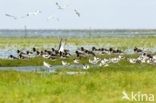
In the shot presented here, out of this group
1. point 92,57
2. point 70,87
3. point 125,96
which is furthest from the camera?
point 92,57

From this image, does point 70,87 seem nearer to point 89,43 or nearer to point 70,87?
point 70,87

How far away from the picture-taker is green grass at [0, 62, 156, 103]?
73.8 feet

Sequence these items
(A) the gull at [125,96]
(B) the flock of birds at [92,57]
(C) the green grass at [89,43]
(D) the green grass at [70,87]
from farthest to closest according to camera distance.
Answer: (C) the green grass at [89,43], (B) the flock of birds at [92,57], (D) the green grass at [70,87], (A) the gull at [125,96]

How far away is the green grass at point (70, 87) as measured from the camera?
2248 cm

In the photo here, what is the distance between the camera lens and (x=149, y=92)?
2373 cm

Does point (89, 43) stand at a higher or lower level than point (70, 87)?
lower

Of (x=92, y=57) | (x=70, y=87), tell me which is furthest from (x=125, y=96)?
(x=92, y=57)

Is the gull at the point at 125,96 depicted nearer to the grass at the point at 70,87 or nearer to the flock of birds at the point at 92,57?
the grass at the point at 70,87

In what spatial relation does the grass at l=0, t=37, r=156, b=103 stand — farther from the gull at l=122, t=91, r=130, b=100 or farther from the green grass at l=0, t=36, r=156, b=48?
the green grass at l=0, t=36, r=156, b=48

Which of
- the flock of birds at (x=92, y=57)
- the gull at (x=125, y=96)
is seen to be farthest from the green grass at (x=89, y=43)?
the gull at (x=125, y=96)

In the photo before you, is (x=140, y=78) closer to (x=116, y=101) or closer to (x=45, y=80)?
(x=45, y=80)

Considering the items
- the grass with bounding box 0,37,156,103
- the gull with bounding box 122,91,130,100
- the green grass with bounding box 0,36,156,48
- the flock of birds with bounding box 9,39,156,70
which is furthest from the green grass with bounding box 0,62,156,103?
the green grass with bounding box 0,36,156,48

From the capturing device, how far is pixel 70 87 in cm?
2558

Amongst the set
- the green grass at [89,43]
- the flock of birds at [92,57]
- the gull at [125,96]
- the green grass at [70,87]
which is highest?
the gull at [125,96]
